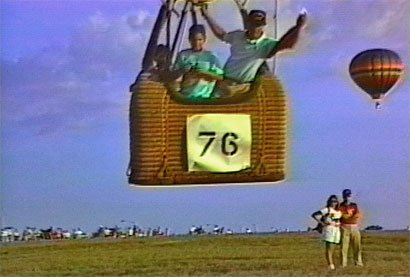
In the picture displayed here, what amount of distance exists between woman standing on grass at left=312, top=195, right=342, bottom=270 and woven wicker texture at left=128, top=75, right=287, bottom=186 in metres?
0.23

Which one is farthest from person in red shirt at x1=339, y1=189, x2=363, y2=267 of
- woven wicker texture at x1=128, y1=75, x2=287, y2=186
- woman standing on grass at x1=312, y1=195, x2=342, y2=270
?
woven wicker texture at x1=128, y1=75, x2=287, y2=186

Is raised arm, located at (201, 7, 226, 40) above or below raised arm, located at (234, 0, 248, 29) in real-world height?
below

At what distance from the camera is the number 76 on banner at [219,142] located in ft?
15.5

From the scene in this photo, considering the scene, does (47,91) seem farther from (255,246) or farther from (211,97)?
(255,246)

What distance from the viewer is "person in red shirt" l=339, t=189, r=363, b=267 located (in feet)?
15.7

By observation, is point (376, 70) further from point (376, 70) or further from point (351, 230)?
point (351, 230)

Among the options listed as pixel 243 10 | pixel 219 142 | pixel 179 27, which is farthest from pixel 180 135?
pixel 243 10

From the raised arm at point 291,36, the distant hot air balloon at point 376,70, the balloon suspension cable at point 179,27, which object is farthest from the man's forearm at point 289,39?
the balloon suspension cable at point 179,27

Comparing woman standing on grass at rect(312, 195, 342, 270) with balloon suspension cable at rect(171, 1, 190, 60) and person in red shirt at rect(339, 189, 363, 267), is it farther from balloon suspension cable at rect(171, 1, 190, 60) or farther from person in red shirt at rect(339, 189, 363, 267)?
balloon suspension cable at rect(171, 1, 190, 60)

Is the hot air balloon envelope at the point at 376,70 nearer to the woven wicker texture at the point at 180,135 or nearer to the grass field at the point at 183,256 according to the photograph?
the woven wicker texture at the point at 180,135

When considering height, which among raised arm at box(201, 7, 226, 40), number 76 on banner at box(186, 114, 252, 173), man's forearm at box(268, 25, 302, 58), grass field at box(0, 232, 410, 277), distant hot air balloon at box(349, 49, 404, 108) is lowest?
grass field at box(0, 232, 410, 277)

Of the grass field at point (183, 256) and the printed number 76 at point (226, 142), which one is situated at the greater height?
the printed number 76 at point (226, 142)

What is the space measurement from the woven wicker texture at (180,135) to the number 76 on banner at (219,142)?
2 centimetres

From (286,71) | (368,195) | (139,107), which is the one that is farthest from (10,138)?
(368,195)
